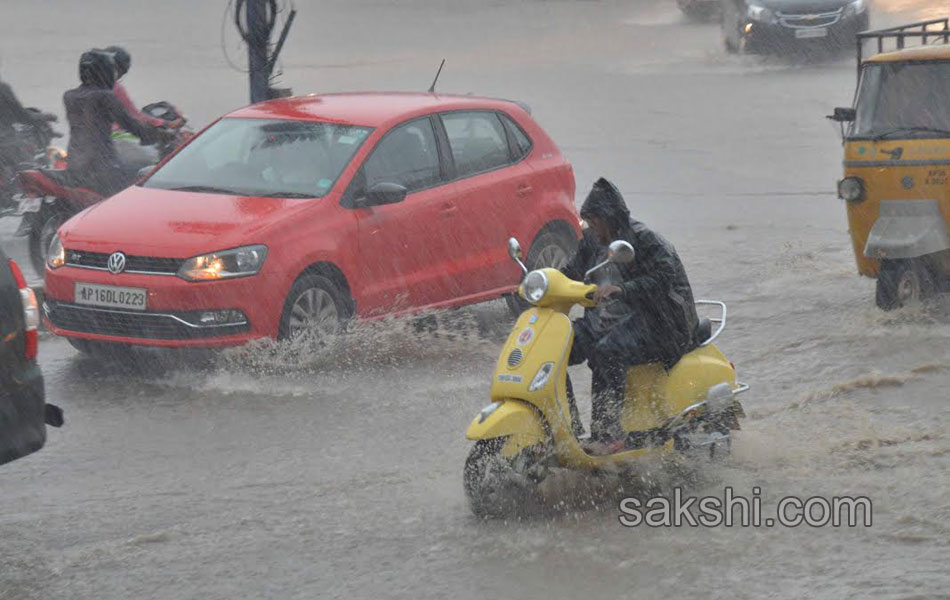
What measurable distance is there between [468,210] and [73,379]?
9.33 feet

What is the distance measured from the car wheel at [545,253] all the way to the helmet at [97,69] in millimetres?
3528

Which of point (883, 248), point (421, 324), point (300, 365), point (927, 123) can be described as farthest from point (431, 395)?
point (927, 123)

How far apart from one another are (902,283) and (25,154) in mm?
7983

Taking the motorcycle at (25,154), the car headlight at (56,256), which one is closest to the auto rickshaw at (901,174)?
the car headlight at (56,256)

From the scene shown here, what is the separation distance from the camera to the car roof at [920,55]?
35.7 ft

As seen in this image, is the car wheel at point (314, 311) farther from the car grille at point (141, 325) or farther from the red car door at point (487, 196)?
the red car door at point (487, 196)

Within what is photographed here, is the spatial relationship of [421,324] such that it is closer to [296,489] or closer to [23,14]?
[296,489]

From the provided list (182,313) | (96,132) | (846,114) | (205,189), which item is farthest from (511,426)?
(96,132)

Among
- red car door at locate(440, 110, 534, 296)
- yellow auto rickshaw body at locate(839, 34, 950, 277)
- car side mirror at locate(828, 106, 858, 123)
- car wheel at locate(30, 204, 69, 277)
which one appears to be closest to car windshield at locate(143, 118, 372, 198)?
red car door at locate(440, 110, 534, 296)

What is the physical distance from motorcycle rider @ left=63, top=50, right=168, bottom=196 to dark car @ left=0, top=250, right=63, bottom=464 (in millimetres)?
5904

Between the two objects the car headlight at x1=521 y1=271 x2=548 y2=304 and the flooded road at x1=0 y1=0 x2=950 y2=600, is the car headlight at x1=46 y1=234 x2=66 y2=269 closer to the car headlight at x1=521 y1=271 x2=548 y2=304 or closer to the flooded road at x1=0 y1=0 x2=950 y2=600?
the flooded road at x1=0 y1=0 x2=950 y2=600

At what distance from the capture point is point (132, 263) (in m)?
9.30

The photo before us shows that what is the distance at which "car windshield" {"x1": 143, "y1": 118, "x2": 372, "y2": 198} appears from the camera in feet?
33.2

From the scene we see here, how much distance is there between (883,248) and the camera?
34.4 feet
